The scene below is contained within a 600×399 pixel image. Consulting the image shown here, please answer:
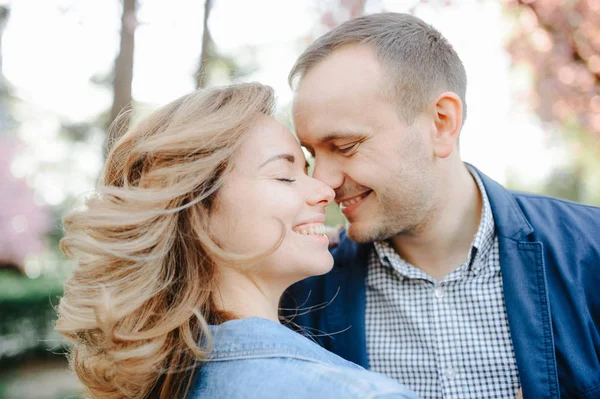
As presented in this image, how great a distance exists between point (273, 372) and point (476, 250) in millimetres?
1380

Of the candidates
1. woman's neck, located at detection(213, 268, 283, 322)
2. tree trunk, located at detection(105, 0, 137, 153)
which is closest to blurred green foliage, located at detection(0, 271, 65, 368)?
tree trunk, located at detection(105, 0, 137, 153)

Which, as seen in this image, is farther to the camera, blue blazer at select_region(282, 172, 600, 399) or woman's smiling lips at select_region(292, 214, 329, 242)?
blue blazer at select_region(282, 172, 600, 399)

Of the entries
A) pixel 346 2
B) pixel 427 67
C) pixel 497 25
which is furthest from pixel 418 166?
pixel 497 25

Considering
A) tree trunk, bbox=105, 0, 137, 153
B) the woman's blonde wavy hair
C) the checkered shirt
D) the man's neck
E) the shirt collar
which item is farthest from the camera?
tree trunk, bbox=105, 0, 137, 153

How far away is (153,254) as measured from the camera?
178cm

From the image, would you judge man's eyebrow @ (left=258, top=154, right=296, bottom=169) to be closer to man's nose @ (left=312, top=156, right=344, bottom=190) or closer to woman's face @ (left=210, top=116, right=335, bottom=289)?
woman's face @ (left=210, top=116, right=335, bottom=289)

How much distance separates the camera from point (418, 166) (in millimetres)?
2547

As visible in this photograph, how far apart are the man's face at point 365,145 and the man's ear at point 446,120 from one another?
0.05m

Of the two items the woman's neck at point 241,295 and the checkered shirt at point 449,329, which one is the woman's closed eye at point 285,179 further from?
the checkered shirt at point 449,329

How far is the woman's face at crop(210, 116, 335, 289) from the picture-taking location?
74.1 inches

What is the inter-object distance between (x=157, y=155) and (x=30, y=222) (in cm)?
593

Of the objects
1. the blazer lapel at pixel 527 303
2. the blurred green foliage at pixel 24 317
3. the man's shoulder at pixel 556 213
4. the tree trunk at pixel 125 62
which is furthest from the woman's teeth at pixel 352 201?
the blurred green foliage at pixel 24 317

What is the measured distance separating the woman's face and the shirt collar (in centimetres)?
65

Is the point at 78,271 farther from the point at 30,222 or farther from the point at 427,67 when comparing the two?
the point at 30,222
